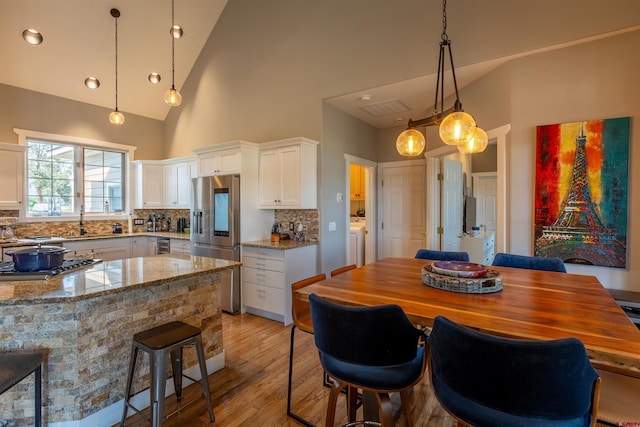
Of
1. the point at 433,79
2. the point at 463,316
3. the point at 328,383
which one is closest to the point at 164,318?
the point at 328,383

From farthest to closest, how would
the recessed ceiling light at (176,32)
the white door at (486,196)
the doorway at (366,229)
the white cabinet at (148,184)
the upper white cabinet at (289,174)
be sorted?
1. the white door at (486,196)
2. the white cabinet at (148,184)
3. the doorway at (366,229)
4. the recessed ceiling light at (176,32)
5. the upper white cabinet at (289,174)

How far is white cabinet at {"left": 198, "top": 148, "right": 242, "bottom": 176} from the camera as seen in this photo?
4031 mm

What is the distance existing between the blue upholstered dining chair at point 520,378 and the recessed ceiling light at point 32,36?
561 cm

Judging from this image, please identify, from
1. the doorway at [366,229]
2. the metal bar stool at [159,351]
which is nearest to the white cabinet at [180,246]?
the doorway at [366,229]

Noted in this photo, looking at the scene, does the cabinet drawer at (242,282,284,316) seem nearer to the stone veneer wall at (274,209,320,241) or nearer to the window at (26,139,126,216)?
the stone veneer wall at (274,209,320,241)

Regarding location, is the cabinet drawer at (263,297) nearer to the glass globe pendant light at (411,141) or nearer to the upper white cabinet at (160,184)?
the glass globe pendant light at (411,141)

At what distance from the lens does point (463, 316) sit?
4.41 ft

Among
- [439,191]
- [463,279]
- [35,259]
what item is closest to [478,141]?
[463,279]

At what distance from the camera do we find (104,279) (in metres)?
1.95

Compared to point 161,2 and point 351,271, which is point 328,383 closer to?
point 351,271

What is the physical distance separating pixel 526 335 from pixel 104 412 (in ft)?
7.58

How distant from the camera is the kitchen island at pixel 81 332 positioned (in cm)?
170

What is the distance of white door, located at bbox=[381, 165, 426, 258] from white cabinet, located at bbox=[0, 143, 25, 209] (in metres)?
5.23

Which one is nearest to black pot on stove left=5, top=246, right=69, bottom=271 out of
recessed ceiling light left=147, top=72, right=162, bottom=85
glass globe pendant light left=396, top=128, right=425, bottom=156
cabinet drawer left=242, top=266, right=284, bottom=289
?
cabinet drawer left=242, top=266, right=284, bottom=289
